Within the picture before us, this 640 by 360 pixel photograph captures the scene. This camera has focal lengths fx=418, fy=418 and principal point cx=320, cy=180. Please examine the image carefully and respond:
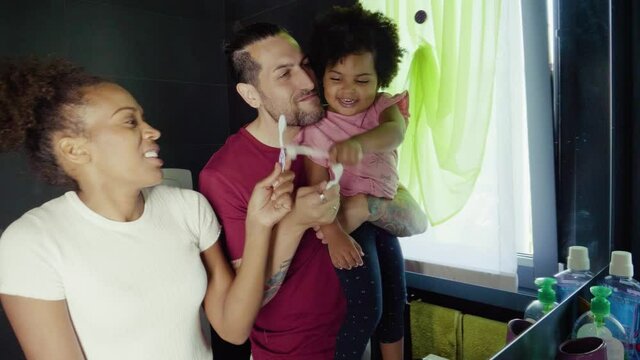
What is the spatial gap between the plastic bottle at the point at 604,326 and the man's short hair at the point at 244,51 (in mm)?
664

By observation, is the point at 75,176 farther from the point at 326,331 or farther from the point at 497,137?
the point at 497,137

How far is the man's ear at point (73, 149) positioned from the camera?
390 millimetres

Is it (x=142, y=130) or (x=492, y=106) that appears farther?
(x=492, y=106)

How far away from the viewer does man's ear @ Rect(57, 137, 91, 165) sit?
1.28 feet

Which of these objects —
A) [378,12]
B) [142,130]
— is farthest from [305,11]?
[142,130]

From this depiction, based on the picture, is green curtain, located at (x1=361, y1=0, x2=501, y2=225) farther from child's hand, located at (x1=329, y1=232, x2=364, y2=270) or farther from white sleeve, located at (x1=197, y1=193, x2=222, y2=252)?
white sleeve, located at (x1=197, y1=193, x2=222, y2=252)

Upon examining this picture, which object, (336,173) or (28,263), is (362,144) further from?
(28,263)

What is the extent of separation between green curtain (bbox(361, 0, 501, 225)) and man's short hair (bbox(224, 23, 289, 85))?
0.17m

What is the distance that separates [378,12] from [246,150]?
23cm

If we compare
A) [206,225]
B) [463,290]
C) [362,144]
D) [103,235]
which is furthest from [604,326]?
[103,235]

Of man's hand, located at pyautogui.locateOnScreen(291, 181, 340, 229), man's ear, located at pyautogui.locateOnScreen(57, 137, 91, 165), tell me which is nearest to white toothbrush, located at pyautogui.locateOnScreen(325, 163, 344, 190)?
man's hand, located at pyautogui.locateOnScreen(291, 181, 340, 229)

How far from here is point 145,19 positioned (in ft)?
1.51

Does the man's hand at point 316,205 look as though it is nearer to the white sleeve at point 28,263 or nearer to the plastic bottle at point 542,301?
the white sleeve at point 28,263

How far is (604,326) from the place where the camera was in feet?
2.33
